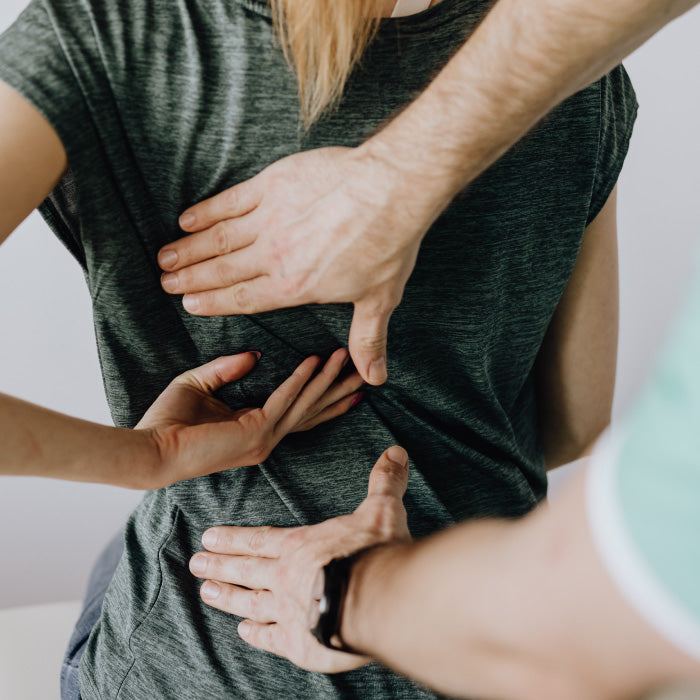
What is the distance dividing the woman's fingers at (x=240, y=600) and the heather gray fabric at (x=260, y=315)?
0.08ft

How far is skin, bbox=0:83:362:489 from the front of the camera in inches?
24.9

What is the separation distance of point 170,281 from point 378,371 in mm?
242

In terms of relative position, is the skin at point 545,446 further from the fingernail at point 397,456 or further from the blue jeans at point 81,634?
the blue jeans at point 81,634

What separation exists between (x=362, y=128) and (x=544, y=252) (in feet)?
0.91

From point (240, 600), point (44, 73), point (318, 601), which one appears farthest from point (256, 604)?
point (44, 73)

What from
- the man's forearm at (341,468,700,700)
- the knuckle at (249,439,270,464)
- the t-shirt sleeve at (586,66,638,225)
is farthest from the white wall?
the man's forearm at (341,468,700,700)

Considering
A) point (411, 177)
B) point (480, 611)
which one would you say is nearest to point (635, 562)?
point (480, 611)

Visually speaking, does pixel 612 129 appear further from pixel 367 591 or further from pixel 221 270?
pixel 367 591

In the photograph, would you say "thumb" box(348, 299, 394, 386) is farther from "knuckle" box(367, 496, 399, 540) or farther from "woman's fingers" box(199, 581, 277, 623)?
"woman's fingers" box(199, 581, 277, 623)

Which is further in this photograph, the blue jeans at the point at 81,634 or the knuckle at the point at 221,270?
the blue jeans at the point at 81,634

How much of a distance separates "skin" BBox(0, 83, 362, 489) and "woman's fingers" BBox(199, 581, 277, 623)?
5.7 inches

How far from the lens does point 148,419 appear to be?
2.71 ft

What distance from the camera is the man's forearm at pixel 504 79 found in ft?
2.10

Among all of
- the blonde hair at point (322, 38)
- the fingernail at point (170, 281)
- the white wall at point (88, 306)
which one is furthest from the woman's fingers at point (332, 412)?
the white wall at point (88, 306)
